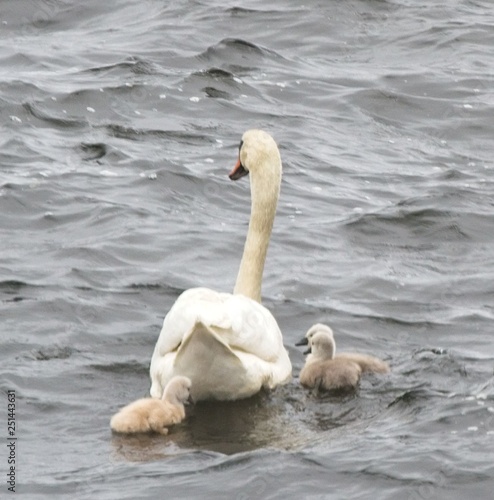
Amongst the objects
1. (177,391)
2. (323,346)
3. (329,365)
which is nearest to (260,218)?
(323,346)

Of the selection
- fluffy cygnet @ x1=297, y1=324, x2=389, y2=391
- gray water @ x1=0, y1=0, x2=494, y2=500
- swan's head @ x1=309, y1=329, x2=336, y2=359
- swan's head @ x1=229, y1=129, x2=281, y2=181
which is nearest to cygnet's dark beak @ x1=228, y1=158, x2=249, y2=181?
swan's head @ x1=229, y1=129, x2=281, y2=181

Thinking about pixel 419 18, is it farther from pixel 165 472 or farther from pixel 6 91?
pixel 165 472

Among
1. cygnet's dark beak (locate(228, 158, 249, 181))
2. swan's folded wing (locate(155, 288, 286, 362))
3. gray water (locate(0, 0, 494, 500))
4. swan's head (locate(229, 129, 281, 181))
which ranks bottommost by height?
gray water (locate(0, 0, 494, 500))

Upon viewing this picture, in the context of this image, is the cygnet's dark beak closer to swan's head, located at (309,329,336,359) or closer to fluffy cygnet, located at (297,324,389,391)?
fluffy cygnet, located at (297,324,389,391)

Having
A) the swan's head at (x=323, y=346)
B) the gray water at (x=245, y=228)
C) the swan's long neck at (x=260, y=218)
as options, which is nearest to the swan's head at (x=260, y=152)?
the swan's long neck at (x=260, y=218)

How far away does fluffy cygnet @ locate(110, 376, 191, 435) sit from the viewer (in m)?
7.98

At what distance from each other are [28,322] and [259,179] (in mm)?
1903

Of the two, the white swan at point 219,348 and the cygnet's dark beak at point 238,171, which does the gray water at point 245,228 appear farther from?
the cygnet's dark beak at point 238,171

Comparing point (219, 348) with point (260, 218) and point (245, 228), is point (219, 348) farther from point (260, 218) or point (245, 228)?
point (245, 228)

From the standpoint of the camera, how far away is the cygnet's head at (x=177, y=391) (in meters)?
8.27

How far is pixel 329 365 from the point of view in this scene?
8.93 m

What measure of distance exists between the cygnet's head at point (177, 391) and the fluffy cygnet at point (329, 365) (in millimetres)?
959

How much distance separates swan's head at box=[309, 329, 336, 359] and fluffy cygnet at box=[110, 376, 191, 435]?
117cm

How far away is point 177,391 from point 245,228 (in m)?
4.54
